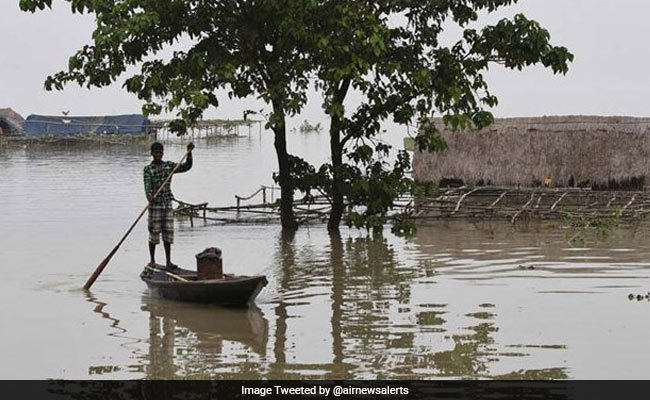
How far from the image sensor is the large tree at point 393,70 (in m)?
12.9

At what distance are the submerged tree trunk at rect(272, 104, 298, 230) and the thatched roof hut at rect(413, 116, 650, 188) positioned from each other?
219 inches

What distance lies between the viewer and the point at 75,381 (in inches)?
276

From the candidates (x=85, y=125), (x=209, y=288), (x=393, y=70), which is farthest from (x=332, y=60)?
(x=85, y=125)

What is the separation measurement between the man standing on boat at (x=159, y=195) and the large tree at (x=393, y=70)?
3.08m

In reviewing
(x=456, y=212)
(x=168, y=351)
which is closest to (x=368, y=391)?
(x=168, y=351)

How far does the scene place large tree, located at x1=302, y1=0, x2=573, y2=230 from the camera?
12.9 m

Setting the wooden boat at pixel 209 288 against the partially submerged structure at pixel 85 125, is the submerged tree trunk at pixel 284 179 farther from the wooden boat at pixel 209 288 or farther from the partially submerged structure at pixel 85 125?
the partially submerged structure at pixel 85 125

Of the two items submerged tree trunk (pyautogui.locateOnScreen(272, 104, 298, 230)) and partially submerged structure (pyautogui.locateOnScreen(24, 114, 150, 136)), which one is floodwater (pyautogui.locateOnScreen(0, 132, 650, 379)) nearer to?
submerged tree trunk (pyautogui.locateOnScreen(272, 104, 298, 230))

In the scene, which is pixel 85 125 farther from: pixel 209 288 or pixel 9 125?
pixel 209 288

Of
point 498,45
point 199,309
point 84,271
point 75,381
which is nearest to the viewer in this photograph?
point 75,381

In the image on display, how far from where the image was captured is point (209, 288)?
9.25 meters

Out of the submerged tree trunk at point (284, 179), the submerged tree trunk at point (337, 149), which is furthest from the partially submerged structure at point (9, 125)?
the submerged tree trunk at point (337, 149)

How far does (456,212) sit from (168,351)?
9.40m

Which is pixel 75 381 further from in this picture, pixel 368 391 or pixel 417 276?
pixel 417 276
